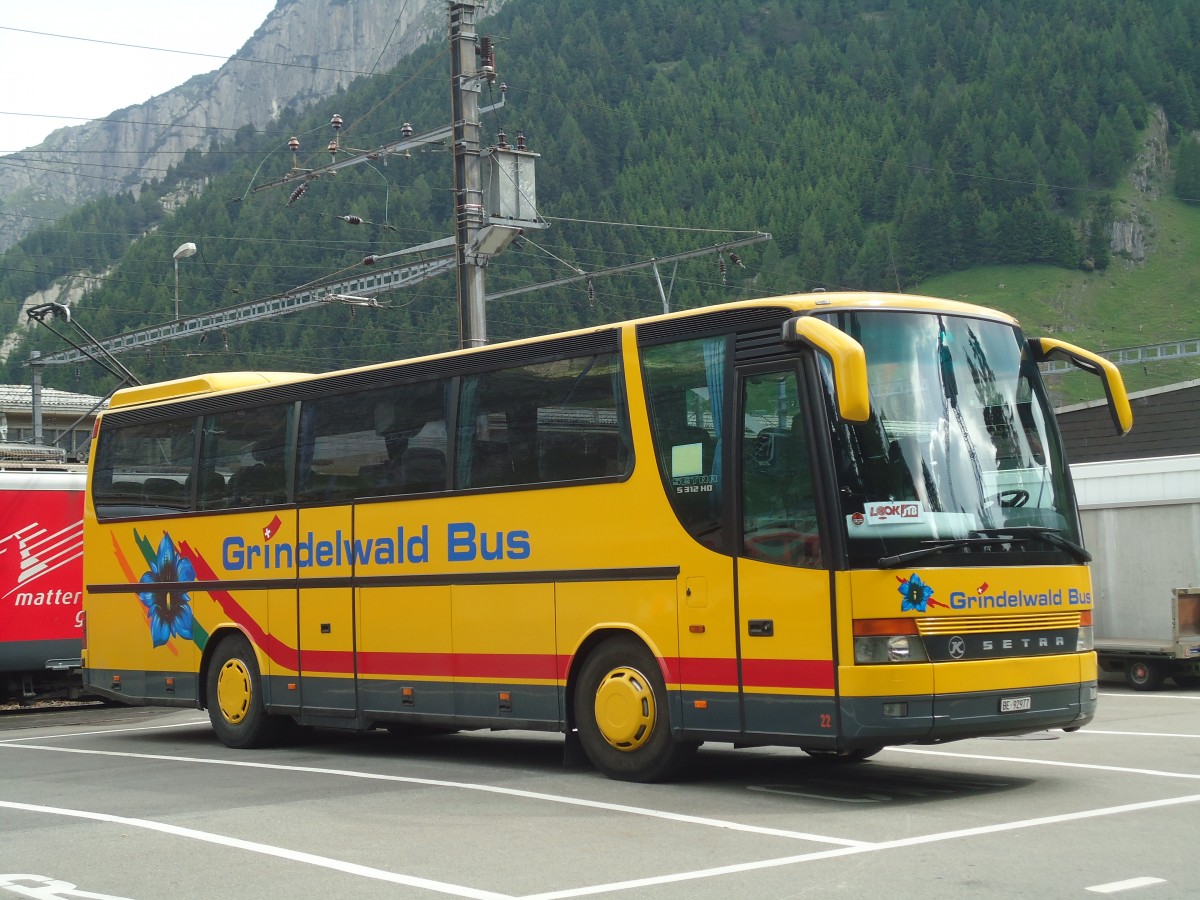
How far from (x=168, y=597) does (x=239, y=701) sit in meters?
1.57

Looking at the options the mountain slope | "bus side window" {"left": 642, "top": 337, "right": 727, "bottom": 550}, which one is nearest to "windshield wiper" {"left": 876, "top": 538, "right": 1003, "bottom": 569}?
"bus side window" {"left": 642, "top": 337, "right": 727, "bottom": 550}

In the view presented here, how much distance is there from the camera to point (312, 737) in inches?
643

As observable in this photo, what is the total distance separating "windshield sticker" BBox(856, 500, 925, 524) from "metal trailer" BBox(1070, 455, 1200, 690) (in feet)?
43.9

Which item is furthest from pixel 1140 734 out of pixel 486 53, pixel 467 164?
pixel 486 53

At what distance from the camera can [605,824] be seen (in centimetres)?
943

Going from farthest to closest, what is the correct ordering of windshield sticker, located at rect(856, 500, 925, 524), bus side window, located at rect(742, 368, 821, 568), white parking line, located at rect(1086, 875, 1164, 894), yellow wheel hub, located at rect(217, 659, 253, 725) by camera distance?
yellow wheel hub, located at rect(217, 659, 253, 725)
bus side window, located at rect(742, 368, 821, 568)
windshield sticker, located at rect(856, 500, 925, 524)
white parking line, located at rect(1086, 875, 1164, 894)

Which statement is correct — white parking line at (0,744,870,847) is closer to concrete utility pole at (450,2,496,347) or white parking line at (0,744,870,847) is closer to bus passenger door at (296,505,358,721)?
bus passenger door at (296,505,358,721)

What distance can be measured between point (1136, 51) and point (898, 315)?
510ft

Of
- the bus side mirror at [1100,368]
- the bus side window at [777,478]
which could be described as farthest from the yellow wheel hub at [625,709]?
the bus side mirror at [1100,368]

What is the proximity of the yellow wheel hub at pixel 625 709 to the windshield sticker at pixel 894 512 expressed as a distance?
2.25 metres

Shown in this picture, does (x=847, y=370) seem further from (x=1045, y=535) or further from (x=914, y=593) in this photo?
(x=1045, y=535)

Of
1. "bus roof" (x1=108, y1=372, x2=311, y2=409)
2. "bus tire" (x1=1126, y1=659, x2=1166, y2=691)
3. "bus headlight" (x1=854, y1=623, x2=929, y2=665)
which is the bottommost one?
"bus tire" (x1=1126, y1=659, x2=1166, y2=691)

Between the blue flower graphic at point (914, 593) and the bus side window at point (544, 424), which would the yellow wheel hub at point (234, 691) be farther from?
the blue flower graphic at point (914, 593)

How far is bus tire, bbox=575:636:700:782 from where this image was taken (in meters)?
11.1
